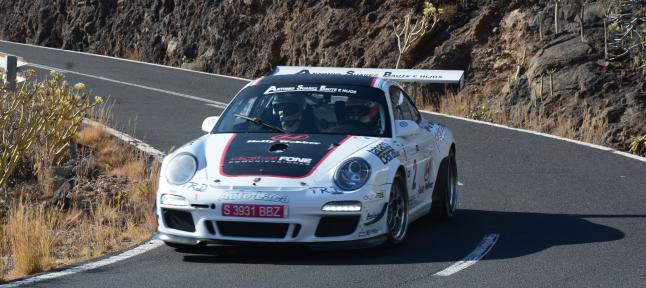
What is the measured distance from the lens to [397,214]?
9.26 meters

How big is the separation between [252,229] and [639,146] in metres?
9.81

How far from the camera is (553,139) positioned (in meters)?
17.1

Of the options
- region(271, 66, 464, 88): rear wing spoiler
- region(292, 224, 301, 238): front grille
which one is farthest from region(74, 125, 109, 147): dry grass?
region(292, 224, 301, 238): front grille

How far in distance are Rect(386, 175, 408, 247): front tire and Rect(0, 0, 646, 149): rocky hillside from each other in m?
8.94

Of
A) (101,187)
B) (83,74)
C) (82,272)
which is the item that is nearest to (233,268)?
(82,272)

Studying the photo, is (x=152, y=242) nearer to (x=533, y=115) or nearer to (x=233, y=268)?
(x=233, y=268)

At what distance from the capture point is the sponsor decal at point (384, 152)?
29.9 ft

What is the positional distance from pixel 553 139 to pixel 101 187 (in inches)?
266

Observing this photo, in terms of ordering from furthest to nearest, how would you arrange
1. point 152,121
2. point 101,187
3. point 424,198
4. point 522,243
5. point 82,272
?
1. point 152,121
2. point 101,187
3. point 424,198
4. point 522,243
5. point 82,272

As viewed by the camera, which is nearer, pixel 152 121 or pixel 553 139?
pixel 553 139

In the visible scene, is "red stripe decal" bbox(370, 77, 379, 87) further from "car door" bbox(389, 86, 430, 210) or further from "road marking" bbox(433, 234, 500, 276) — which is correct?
"road marking" bbox(433, 234, 500, 276)

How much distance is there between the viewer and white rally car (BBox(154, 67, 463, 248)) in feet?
28.2

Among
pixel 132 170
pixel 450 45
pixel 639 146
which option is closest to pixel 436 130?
pixel 132 170

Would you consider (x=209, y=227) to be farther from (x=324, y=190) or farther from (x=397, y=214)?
(x=397, y=214)
